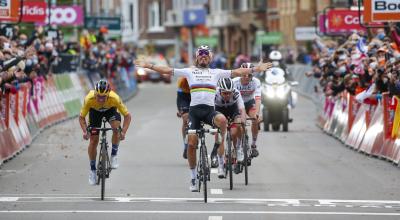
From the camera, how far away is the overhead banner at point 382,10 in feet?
87.0

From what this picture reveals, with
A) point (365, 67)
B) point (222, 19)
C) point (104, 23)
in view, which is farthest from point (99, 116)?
point (222, 19)

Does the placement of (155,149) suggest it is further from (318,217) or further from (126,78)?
(126,78)

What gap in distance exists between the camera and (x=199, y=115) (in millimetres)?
19469

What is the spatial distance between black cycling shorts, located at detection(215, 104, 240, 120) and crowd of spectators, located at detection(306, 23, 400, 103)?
3.95 metres

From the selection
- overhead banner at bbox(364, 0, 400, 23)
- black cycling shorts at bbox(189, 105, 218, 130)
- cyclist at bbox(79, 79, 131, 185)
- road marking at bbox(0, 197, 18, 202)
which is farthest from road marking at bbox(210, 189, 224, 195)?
overhead banner at bbox(364, 0, 400, 23)

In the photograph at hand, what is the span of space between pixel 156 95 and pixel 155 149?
118 ft

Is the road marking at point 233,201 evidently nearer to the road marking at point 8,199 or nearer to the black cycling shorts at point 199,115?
the road marking at point 8,199

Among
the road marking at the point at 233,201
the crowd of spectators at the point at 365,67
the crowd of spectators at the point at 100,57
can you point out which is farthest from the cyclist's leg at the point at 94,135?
the crowd of spectators at the point at 100,57

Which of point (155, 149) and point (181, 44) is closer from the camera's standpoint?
point (155, 149)

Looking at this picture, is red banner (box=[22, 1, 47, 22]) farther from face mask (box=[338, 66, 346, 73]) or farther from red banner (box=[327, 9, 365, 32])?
face mask (box=[338, 66, 346, 73])

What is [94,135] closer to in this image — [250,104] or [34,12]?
[250,104]

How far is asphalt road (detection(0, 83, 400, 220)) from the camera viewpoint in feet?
56.2

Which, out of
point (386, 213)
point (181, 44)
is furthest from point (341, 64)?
point (181, 44)

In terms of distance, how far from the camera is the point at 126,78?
63.5 m
